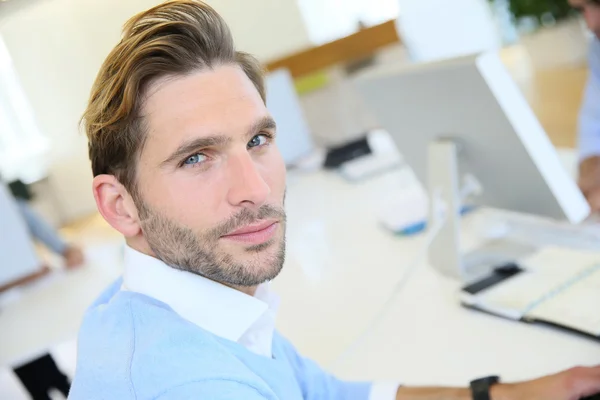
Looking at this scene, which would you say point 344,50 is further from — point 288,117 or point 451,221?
point 451,221

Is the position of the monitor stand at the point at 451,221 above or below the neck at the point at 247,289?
below

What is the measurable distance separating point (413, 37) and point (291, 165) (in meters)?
3.91

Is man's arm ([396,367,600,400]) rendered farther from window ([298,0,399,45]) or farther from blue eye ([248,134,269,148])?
window ([298,0,399,45])

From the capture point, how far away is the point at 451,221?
1294 mm

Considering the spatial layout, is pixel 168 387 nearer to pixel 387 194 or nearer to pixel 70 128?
pixel 387 194

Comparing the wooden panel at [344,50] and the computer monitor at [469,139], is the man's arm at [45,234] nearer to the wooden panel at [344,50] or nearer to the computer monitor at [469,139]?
the wooden panel at [344,50]

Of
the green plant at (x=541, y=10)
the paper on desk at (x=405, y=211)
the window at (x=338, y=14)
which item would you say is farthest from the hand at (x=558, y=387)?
the green plant at (x=541, y=10)

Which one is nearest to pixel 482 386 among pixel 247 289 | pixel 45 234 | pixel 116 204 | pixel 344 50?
pixel 247 289

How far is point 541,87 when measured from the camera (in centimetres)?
509

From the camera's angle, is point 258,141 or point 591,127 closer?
point 258,141

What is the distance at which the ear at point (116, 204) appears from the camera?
795mm

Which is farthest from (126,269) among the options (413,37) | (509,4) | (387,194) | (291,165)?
(413,37)

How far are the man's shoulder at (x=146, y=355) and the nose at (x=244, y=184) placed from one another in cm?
16

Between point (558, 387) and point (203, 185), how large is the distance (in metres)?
0.55
